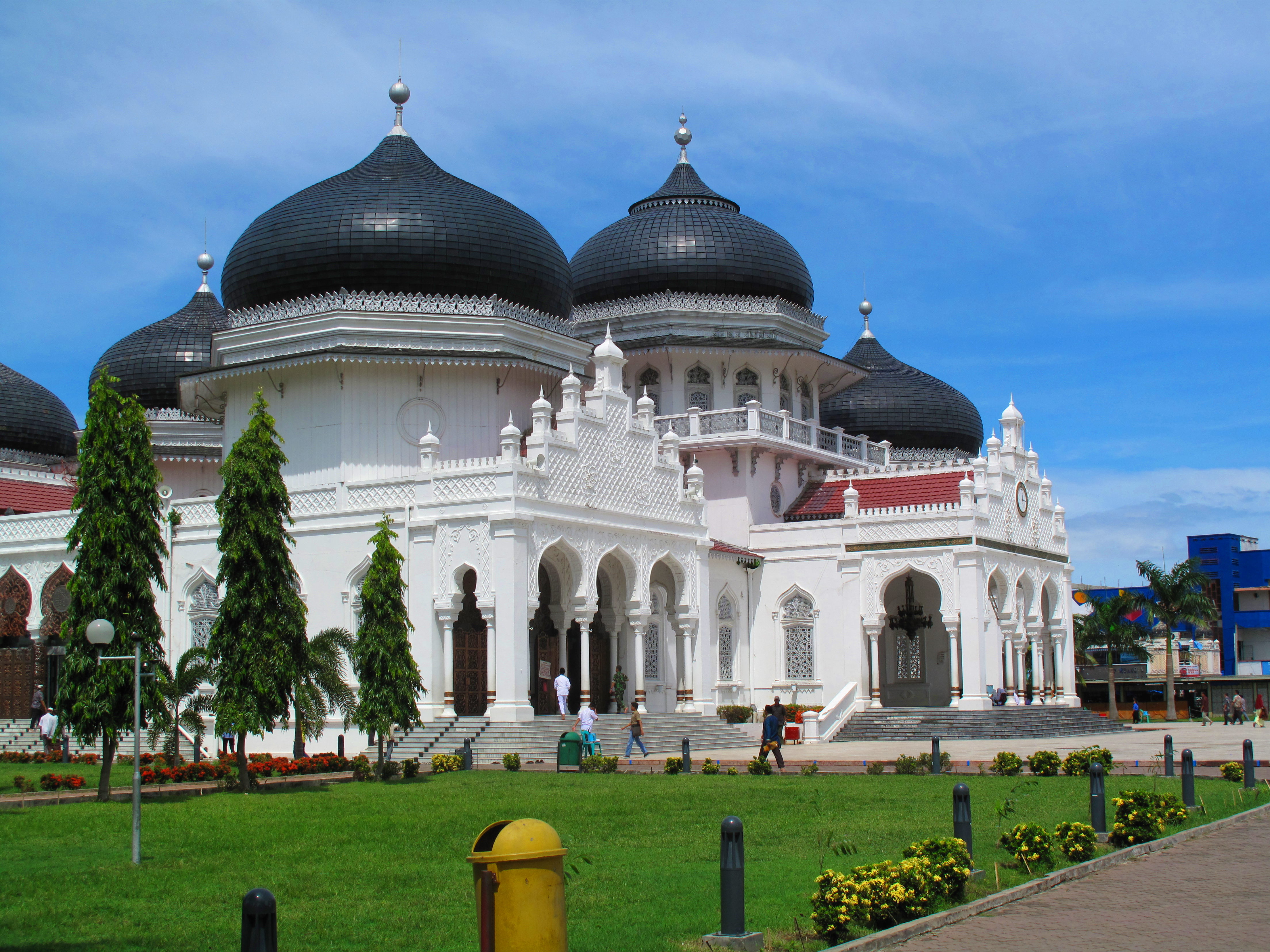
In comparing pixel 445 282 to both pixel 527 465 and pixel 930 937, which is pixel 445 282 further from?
pixel 930 937

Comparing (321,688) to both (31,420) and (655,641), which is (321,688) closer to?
(655,641)

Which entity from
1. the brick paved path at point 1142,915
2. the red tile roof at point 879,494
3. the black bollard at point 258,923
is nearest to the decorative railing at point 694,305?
the red tile roof at point 879,494

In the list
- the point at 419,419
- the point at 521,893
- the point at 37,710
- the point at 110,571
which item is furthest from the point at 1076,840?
the point at 37,710

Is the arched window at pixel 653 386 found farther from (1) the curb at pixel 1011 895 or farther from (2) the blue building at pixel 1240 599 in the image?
(2) the blue building at pixel 1240 599

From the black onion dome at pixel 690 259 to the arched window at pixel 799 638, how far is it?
9.47 m

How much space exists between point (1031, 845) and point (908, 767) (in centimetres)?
1047

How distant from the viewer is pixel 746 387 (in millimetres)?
39156

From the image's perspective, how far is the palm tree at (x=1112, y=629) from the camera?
171 feet

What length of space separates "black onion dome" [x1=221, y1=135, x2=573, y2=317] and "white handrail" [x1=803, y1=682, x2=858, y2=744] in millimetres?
11446

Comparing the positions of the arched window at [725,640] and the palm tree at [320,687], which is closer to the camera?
the palm tree at [320,687]

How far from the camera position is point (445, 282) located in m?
31.5

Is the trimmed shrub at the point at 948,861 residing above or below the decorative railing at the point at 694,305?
below

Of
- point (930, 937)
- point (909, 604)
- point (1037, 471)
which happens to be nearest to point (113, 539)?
point (930, 937)

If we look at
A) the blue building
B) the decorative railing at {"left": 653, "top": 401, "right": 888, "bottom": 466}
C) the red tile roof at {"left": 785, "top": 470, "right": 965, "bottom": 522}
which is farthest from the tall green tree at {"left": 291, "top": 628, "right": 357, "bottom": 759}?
the blue building
